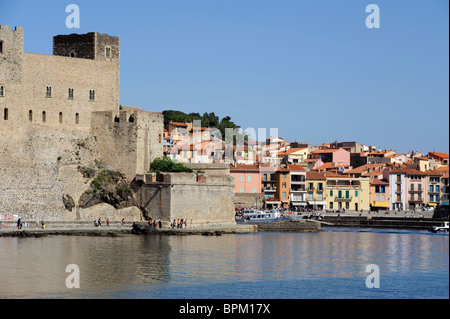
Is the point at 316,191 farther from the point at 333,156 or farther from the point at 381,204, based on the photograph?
the point at 333,156

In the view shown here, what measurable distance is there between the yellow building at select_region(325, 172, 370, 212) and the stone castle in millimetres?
24082

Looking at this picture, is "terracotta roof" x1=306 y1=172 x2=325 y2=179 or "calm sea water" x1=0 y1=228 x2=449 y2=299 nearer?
"calm sea water" x1=0 y1=228 x2=449 y2=299

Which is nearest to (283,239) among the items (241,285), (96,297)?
(241,285)

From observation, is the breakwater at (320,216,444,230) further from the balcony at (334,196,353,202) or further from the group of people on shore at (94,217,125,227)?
the group of people on shore at (94,217,125,227)

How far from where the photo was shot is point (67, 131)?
51250mm

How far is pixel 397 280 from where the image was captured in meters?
33.3

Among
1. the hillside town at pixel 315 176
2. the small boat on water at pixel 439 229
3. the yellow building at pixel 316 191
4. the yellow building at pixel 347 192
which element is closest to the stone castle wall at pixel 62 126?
the hillside town at pixel 315 176

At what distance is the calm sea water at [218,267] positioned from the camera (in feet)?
95.6

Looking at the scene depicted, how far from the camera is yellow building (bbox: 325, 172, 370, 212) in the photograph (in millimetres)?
76812

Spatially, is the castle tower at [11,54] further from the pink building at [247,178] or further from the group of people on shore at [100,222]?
the pink building at [247,178]

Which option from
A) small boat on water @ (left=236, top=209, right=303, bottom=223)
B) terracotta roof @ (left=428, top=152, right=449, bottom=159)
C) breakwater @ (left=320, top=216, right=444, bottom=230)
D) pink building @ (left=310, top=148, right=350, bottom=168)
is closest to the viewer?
small boat on water @ (left=236, top=209, right=303, bottom=223)

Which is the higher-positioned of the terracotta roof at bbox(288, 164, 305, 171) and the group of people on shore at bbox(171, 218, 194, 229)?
the terracotta roof at bbox(288, 164, 305, 171)

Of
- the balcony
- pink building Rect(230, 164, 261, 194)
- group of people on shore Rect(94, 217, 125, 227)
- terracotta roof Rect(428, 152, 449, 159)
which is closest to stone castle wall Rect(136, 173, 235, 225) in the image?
group of people on shore Rect(94, 217, 125, 227)
